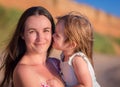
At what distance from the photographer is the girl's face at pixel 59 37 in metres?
4.07

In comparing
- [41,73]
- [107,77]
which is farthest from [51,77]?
[107,77]

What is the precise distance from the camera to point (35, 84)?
3947 millimetres

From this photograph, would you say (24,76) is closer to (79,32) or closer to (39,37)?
(39,37)

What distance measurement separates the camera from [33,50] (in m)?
4.06

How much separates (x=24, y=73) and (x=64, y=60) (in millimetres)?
379

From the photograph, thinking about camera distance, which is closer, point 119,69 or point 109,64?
point 119,69

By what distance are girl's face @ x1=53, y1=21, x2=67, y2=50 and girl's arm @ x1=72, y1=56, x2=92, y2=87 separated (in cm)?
17

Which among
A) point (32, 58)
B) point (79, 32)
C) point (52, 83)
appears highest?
A: point (79, 32)

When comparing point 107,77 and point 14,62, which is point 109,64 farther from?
point 14,62

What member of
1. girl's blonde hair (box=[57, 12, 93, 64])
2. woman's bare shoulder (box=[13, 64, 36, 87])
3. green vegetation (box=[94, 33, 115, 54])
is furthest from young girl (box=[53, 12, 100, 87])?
green vegetation (box=[94, 33, 115, 54])

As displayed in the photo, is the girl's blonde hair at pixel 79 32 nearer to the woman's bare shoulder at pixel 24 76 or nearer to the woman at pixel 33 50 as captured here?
the woman at pixel 33 50

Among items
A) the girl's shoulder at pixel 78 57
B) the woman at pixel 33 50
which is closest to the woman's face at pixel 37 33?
the woman at pixel 33 50

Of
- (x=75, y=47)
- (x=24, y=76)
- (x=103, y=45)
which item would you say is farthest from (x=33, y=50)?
(x=103, y=45)

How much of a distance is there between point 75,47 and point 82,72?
0.27 m
